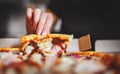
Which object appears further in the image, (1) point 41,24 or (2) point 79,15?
(2) point 79,15

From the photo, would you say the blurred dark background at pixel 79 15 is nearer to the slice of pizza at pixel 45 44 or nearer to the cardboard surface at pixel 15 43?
the cardboard surface at pixel 15 43

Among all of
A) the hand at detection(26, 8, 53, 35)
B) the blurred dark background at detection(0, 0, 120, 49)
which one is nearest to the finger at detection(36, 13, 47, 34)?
the hand at detection(26, 8, 53, 35)

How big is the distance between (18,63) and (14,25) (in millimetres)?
394

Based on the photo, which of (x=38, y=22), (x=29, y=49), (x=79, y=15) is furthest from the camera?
(x=79, y=15)

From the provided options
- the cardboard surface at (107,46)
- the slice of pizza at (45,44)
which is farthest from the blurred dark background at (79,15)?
the slice of pizza at (45,44)

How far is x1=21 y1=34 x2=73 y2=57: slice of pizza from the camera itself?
476 mm

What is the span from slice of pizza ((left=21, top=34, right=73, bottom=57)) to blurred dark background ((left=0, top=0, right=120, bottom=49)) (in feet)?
0.56

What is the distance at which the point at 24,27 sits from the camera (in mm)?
690

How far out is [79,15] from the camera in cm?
71

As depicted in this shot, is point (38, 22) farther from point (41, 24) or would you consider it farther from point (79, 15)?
point (79, 15)

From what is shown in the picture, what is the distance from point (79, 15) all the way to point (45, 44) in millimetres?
236

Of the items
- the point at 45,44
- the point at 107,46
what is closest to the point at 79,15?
the point at 107,46

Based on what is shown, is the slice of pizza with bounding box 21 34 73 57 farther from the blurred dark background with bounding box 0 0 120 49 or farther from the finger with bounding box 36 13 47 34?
the blurred dark background with bounding box 0 0 120 49

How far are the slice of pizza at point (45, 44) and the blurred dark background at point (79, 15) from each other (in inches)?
6.8
